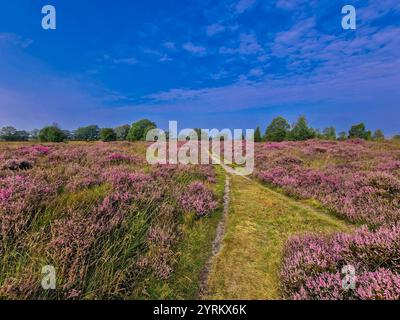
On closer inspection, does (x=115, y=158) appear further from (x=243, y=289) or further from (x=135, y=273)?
(x=243, y=289)

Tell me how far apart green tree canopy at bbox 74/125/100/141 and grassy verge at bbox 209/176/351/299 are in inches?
4213

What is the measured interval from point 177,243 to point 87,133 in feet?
373

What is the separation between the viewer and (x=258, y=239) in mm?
6074

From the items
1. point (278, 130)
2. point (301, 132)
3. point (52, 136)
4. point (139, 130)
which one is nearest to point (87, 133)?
point (139, 130)

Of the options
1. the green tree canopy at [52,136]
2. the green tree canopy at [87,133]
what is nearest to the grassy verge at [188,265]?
the green tree canopy at [52,136]

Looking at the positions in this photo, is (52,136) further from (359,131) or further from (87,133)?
(359,131)

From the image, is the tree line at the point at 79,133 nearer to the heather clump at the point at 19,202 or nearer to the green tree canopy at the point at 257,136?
the green tree canopy at the point at 257,136

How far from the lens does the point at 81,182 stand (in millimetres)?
7004

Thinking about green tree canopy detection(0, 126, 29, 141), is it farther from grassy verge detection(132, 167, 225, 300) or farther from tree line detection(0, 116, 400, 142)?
grassy verge detection(132, 167, 225, 300)

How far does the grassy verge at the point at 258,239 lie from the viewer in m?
4.18

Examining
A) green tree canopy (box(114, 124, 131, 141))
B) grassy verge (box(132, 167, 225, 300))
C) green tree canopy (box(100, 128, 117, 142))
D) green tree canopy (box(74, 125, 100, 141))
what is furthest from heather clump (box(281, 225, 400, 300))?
green tree canopy (box(74, 125, 100, 141))

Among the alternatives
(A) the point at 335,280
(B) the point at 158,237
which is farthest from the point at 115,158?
(A) the point at 335,280

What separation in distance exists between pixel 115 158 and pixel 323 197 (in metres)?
10.4

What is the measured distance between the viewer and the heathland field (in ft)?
11.9
